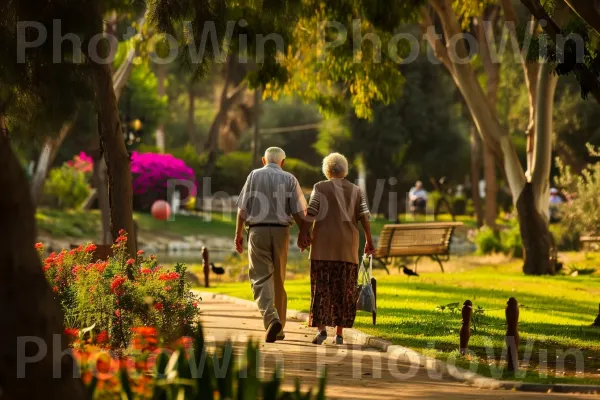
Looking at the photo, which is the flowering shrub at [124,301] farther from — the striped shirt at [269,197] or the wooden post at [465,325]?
the wooden post at [465,325]

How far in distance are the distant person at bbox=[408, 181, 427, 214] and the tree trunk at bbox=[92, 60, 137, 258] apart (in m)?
38.5

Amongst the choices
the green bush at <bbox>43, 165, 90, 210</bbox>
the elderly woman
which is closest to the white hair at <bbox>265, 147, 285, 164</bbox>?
the elderly woman

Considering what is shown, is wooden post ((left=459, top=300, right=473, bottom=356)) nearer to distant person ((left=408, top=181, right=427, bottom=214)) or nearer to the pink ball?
the pink ball

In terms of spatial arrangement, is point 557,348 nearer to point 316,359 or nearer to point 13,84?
point 316,359

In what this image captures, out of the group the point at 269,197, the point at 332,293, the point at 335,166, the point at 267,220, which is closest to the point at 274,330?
the point at 332,293

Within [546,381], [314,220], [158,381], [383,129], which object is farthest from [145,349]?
[383,129]

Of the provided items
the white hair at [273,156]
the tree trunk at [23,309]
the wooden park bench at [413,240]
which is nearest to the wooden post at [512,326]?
the white hair at [273,156]

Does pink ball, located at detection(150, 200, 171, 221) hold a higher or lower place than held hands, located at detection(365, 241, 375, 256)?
higher

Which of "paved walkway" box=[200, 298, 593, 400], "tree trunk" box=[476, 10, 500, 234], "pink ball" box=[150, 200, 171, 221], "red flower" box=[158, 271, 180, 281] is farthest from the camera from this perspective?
"pink ball" box=[150, 200, 171, 221]

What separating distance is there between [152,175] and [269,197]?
40.4 metres

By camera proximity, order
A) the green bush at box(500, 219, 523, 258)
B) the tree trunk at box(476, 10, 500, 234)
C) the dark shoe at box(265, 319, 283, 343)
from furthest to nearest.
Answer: the tree trunk at box(476, 10, 500, 234) < the green bush at box(500, 219, 523, 258) < the dark shoe at box(265, 319, 283, 343)

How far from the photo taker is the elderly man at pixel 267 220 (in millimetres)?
14688

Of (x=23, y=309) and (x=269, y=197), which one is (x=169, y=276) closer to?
(x=269, y=197)

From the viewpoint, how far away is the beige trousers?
48.2 ft
